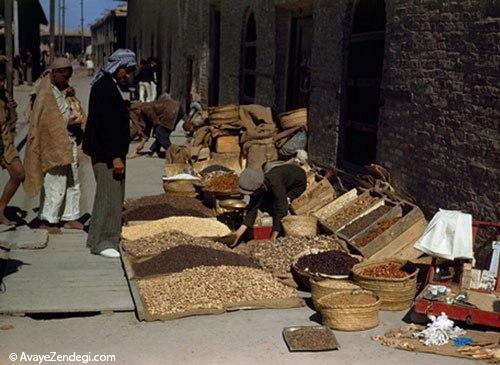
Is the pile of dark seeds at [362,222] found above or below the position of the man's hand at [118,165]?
below

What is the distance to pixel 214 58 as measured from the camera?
58.2 feet

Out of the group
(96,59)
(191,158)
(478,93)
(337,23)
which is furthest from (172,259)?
(96,59)

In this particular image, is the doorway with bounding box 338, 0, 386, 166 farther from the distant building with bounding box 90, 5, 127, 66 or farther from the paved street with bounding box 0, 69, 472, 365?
the distant building with bounding box 90, 5, 127, 66

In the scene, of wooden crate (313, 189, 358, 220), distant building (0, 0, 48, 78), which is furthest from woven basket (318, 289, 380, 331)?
distant building (0, 0, 48, 78)

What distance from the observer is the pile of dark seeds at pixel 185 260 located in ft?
21.2

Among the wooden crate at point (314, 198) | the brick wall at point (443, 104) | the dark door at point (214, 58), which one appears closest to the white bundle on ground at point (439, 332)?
the brick wall at point (443, 104)

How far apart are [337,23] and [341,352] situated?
5.90m

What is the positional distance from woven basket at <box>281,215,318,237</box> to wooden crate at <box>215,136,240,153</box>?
16.0 ft

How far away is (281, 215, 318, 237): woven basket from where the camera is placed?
7766 millimetres

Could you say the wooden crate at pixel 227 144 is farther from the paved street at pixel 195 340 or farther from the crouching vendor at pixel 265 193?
the paved street at pixel 195 340

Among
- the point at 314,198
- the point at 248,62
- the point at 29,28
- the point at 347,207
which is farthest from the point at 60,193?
the point at 29,28

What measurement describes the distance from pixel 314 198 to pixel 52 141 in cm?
330

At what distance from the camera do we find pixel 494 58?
6.32 m

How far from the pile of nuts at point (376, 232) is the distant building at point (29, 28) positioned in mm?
28634
